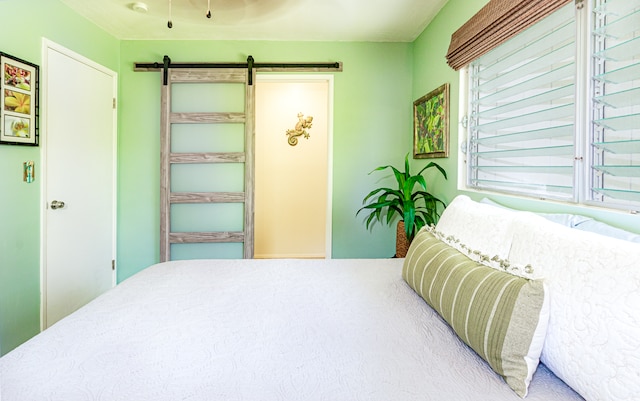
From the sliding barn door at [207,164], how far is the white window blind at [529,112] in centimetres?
198

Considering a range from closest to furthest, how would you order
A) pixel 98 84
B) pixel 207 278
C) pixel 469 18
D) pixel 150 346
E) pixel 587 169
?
pixel 150 346 < pixel 587 169 < pixel 207 278 < pixel 469 18 < pixel 98 84

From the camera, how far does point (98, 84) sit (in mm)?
3006

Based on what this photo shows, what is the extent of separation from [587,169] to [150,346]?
5.37ft

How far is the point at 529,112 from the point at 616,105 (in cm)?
50

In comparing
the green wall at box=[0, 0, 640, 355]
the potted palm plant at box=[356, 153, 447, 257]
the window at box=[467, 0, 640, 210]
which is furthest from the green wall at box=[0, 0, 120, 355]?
the window at box=[467, 0, 640, 210]

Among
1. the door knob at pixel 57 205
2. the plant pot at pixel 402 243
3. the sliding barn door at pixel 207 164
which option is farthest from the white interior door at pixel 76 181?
the plant pot at pixel 402 243

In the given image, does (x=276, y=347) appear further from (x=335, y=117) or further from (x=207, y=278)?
(x=335, y=117)

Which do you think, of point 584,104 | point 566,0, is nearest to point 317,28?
point 566,0

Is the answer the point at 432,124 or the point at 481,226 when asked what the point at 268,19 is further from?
the point at 481,226

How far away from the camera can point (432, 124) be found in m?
2.77

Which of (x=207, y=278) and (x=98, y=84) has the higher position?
(x=98, y=84)

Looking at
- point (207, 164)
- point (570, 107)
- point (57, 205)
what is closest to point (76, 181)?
point (57, 205)

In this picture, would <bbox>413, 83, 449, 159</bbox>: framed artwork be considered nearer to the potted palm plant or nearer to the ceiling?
the potted palm plant

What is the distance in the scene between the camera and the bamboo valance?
5.00 ft
